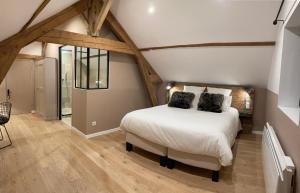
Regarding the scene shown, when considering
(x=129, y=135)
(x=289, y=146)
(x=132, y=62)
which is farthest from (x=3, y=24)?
(x=289, y=146)

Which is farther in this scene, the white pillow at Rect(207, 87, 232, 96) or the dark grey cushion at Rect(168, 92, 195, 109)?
the white pillow at Rect(207, 87, 232, 96)

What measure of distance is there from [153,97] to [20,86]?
13.8 feet

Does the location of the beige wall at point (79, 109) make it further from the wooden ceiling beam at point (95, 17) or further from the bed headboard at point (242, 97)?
the bed headboard at point (242, 97)

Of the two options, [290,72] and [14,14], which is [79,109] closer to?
[14,14]

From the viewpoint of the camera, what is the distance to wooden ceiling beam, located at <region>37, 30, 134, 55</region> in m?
3.14

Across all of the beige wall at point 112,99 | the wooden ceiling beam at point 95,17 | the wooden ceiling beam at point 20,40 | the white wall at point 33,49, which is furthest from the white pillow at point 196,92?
the white wall at point 33,49

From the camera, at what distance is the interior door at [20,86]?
561 centimetres

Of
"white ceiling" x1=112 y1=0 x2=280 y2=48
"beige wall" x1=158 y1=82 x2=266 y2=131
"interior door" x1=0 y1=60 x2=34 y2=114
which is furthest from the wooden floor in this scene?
"interior door" x1=0 y1=60 x2=34 y2=114

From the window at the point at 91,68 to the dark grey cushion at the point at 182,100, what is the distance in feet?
5.20

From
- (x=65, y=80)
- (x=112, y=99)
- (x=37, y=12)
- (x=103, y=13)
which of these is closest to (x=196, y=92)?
(x=112, y=99)

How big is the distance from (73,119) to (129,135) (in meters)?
1.85

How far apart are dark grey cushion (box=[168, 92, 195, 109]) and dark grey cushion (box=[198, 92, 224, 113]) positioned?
233 millimetres

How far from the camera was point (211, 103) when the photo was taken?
3.75 meters

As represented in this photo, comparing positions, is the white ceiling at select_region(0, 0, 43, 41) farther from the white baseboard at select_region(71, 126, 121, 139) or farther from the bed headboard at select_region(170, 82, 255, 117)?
the bed headboard at select_region(170, 82, 255, 117)
